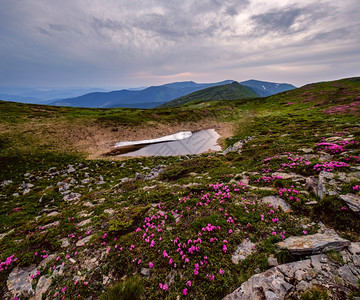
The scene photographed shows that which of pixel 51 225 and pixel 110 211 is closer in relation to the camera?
pixel 51 225

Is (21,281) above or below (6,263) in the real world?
below

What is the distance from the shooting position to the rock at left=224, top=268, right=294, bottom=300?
525 centimetres

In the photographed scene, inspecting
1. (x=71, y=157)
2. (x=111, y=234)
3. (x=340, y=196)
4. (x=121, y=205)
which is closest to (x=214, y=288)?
(x=111, y=234)

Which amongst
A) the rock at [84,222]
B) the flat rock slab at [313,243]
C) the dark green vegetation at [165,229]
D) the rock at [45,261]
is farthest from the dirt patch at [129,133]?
the flat rock slab at [313,243]

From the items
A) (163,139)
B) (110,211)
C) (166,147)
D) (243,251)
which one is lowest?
(166,147)

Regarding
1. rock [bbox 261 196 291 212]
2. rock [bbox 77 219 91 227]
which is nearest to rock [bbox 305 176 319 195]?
rock [bbox 261 196 291 212]

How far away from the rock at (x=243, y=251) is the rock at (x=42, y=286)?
875cm

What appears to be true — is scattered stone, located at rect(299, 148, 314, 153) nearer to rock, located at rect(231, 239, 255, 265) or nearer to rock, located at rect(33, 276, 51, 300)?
rock, located at rect(231, 239, 255, 265)

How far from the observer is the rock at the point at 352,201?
7849 mm

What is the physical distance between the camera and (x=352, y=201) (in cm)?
822

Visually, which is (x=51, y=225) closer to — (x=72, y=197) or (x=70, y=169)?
(x=72, y=197)

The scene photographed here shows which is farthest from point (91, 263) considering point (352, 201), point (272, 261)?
point (352, 201)

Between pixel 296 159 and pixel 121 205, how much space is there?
18.0 meters

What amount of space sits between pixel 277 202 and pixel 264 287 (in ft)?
20.4
